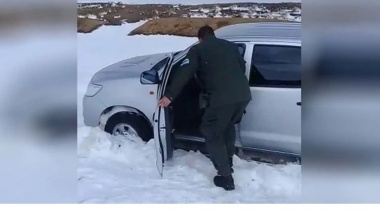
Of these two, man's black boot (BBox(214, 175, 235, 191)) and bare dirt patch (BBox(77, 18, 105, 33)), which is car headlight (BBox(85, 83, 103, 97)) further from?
man's black boot (BBox(214, 175, 235, 191))

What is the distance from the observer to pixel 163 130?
369 centimetres

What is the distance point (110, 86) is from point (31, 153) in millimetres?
692

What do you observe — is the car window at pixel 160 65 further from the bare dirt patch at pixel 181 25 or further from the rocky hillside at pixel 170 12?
the rocky hillside at pixel 170 12

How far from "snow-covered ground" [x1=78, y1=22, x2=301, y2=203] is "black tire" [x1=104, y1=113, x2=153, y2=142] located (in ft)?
0.16

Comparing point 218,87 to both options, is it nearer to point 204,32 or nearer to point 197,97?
point 197,97

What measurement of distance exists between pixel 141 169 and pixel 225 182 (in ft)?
1.84

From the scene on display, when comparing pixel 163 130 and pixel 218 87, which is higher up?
pixel 218 87

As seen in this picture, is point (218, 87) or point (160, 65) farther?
point (160, 65)

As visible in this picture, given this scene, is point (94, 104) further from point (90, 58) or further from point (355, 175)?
point (355, 175)

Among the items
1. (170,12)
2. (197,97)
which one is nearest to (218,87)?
(197,97)

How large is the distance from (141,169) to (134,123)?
0.31 meters

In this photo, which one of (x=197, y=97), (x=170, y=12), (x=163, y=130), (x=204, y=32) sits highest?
(x=170, y=12)

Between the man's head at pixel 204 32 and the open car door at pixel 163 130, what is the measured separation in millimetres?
231

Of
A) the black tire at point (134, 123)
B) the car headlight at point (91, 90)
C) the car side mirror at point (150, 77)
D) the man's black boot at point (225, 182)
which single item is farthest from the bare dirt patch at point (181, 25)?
the man's black boot at point (225, 182)
